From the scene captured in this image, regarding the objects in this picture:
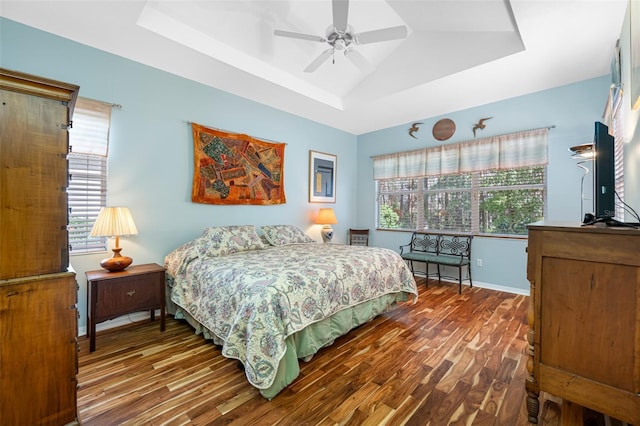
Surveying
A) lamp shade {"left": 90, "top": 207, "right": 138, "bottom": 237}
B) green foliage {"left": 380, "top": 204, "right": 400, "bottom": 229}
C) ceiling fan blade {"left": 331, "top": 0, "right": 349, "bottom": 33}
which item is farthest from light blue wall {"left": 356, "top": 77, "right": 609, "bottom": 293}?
lamp shade {"left": 90, "top": 207, "right": 138, "bottom": 237}

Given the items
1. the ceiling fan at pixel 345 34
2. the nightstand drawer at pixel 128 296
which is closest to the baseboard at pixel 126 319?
the nightstand drawer at pixel 128 296

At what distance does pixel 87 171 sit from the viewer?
8.45 ft

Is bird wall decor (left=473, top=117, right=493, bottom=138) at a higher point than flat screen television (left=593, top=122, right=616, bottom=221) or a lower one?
higher

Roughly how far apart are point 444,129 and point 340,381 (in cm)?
395

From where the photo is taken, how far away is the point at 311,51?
3334 mm

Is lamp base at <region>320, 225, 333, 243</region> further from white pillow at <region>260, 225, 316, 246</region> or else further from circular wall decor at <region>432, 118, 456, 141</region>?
circular wall decor at <region>432, 118, 456, 141</region>

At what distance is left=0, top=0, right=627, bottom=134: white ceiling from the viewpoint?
2254 mm

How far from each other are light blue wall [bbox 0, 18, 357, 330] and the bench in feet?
7.83

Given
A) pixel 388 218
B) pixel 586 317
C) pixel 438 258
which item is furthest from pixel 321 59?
pixel 388 218

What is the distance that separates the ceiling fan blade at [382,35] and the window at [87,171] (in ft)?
8.07

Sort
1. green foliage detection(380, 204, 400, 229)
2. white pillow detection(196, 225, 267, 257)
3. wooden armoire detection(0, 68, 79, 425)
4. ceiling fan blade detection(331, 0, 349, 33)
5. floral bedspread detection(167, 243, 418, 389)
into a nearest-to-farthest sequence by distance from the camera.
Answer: wooden armoire detection(0, 68, 79, 425) → floral bedspread detection(167, 243, 418, 389) → ceiling fan blade detection(331, 0, 349, 33) → white pillow detection(196, 225, 267, 257) → green foliage detection(380, 204, 400, 229)

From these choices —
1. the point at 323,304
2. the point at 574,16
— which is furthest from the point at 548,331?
the point at 574,16

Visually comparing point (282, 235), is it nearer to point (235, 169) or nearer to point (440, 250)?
point (235, 169)

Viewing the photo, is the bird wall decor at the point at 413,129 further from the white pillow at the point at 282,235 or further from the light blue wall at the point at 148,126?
the white pillow at the point at 282,235
